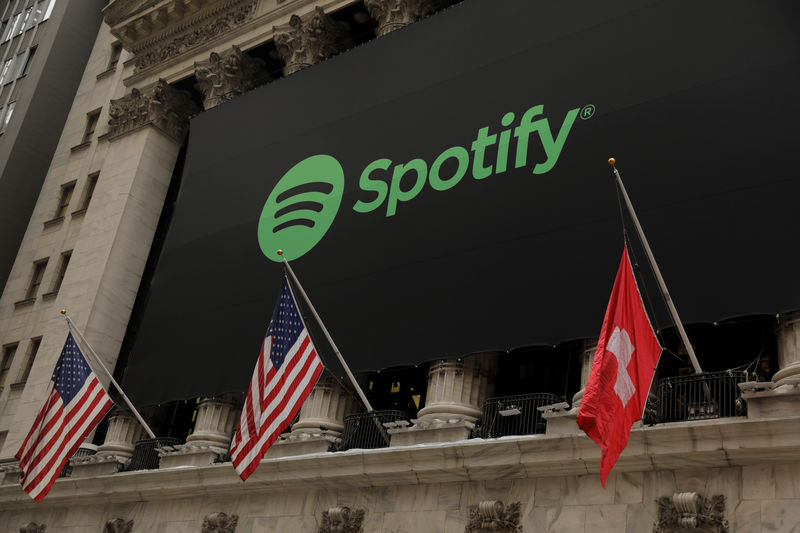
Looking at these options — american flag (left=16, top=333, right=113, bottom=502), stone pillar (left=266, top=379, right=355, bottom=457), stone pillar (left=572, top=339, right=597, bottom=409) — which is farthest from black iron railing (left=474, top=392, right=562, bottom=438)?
american flag (left=16, top=333, right=113, bottom=502)

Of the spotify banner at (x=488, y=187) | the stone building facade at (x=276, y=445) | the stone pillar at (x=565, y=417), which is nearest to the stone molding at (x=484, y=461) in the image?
the stone building facade at (x=276, y=445)

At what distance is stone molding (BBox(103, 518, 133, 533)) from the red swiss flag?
16548 mm

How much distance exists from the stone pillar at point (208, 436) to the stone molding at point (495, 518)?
31.8ft

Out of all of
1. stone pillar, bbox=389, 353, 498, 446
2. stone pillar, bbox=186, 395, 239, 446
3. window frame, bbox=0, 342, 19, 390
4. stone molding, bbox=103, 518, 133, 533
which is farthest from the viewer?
window frame, bbox=0, 342, 19, 390

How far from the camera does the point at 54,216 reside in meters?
43.0

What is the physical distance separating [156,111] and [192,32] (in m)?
3.50

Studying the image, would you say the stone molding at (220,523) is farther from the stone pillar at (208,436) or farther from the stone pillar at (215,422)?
the stone pillar at (215,422)

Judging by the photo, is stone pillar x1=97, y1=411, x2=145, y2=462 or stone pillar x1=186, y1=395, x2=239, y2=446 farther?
stone pillar x1=97, y1=411, x2=145, y2=462

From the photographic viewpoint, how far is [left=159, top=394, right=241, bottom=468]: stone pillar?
90.9 ft

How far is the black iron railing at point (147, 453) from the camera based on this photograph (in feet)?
97.8

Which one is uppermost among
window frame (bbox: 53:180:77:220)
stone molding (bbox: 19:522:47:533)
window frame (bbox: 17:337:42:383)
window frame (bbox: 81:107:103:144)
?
window frame (bbox: 81:107:103:144)

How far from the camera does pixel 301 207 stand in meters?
29.9

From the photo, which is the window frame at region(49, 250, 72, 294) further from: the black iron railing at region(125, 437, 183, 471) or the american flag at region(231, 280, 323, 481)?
the american flag at region(231, 280, 323, 481)

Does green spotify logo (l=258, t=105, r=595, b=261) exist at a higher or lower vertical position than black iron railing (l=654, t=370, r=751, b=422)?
higher
